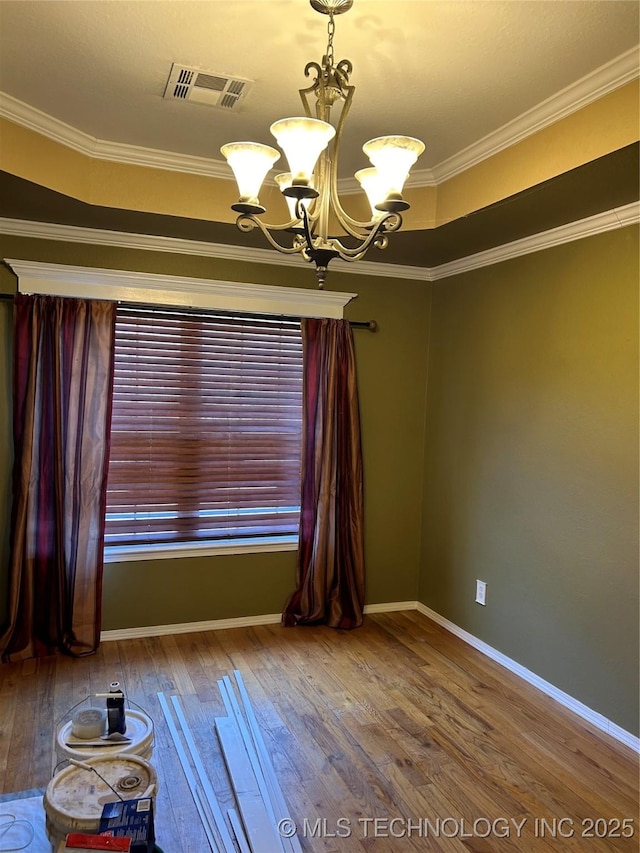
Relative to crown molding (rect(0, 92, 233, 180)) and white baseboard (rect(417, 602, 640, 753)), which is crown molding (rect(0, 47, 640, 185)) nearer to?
crown molding (rect(0, 92, 233, 180))

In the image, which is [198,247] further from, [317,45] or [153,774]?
[153,774]

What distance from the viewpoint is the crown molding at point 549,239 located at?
269cm

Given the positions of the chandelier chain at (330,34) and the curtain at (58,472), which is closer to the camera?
the chandelier chain at (330,34)

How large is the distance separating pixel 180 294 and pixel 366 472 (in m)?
1.63

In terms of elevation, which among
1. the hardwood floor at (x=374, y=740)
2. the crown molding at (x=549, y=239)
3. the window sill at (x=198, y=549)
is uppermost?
the crown molding at (x=549, y=239)

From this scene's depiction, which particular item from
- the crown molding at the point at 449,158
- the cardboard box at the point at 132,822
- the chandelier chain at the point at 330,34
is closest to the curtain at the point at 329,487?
the crown molding at the point at 449,158

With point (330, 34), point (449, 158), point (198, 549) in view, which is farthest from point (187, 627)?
point (330, 34)

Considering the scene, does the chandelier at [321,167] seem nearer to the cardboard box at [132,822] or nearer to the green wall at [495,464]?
the green wall at [495,464]

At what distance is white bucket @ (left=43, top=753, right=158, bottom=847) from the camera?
1604mm

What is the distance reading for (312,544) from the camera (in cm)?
385

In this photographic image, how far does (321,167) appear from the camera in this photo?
6.51 feet

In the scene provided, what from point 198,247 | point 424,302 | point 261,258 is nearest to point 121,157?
point 198,247

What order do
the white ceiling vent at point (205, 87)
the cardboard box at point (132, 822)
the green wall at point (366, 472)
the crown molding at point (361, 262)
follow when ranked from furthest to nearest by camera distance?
the green wall at point (366, 472)
the crown molding at point (361, 262)
the white ceiling vent at point (205, 87)
the cardboard box at point (132, 822)

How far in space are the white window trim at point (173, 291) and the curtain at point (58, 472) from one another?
9 centimetres
